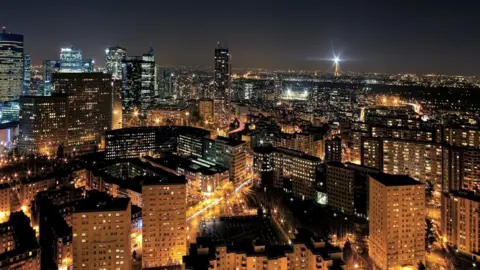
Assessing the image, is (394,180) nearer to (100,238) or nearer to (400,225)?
(400,225)

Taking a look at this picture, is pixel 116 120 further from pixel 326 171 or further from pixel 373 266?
pixel 373 266

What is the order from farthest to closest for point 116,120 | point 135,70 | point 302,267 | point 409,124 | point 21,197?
point 135,70, point 116,120, point 409,124, point 21,197, point 302,267

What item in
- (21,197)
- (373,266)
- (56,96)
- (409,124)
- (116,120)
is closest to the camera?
(373,266)

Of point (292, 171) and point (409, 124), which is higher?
point (409, 124)

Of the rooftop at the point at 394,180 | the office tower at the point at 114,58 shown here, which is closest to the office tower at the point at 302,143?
the rooftop at the point at 394,180

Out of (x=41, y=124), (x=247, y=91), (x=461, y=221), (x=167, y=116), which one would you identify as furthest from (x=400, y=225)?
(x=247, y=91)

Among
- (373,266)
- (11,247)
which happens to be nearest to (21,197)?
(11,247)
